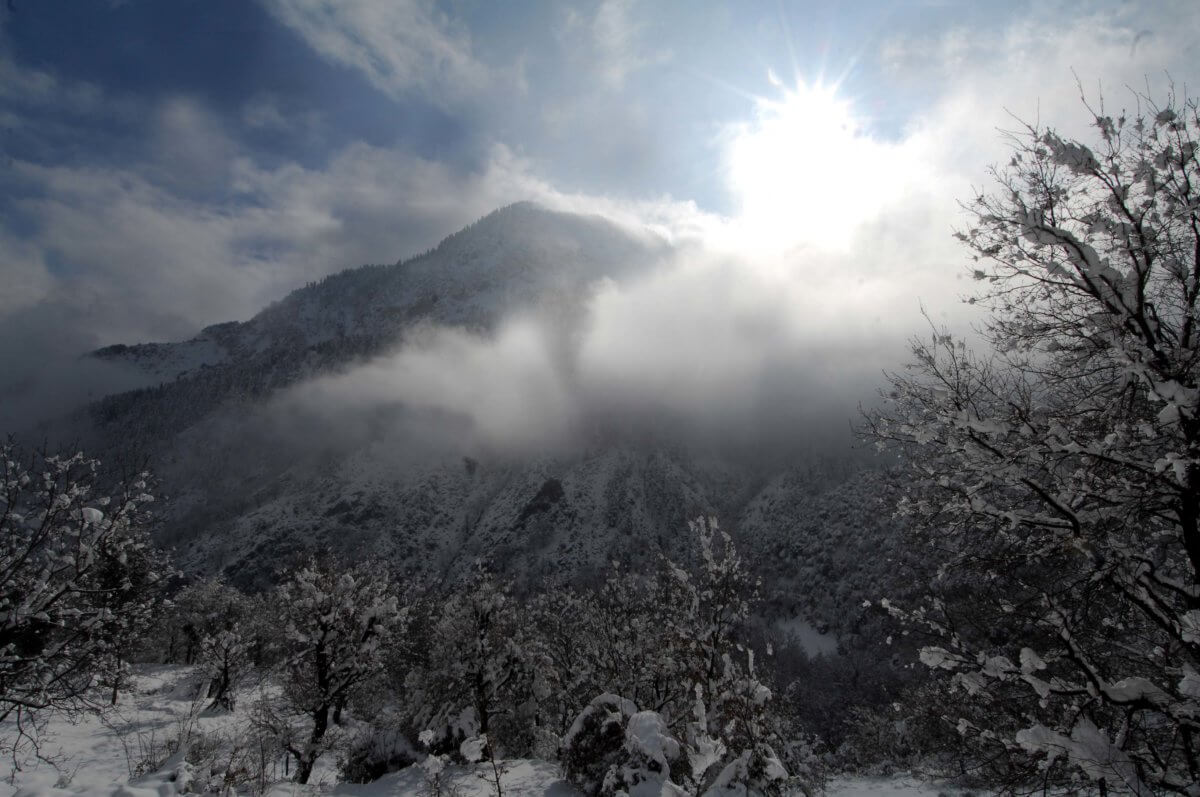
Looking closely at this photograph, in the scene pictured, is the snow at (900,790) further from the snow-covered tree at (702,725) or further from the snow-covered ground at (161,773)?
the snow-covered tree at (702,725)

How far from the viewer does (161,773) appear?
8.30 meters

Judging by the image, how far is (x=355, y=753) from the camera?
2084cm

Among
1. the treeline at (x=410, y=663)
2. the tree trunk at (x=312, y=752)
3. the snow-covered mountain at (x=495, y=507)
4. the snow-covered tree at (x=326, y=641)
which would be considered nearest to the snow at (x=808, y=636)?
the snow-covered mountain at (x=495, y=507)

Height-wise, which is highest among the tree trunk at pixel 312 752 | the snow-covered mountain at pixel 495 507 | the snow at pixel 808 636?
the tree trunk at pixel 312 752

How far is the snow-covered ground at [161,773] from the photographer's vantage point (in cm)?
800

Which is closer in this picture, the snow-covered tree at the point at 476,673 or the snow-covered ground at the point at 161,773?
the snow-covered ground at the point at 161,773

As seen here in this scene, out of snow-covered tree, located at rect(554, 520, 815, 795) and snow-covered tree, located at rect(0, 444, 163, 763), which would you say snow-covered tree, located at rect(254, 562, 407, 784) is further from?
snow-covered tree, located at rect(554, 520, 815, 795)

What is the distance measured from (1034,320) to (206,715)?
41623mm

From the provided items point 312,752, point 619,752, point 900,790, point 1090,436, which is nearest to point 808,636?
point 900,790

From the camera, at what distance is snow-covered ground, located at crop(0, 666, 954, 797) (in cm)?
800

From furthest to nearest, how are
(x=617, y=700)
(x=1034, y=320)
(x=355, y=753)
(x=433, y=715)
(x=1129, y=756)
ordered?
1. (x=433, y=715)
2. (x=355, y=753)
3. (x=617, y=700)
4. (x=1034, y=320)
5. (x=1129, y=756)

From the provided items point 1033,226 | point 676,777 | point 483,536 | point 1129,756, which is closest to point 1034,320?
point 1033,226

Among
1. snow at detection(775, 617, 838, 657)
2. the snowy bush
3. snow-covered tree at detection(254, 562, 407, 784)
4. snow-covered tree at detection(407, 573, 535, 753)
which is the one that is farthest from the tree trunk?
snow at detection(775, 617, 838, 657)

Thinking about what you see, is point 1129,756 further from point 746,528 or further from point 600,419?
point 600,419
